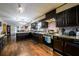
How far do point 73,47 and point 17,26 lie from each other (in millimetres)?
12685

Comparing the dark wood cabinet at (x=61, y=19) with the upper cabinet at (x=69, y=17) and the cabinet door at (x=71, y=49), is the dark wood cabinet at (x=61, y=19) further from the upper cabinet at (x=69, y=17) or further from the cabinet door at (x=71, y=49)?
the cabinet door at (x=71, y=49)

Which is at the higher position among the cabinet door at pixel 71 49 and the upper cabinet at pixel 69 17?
the upper cabinet at pixel 69 17

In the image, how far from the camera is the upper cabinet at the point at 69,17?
350cm

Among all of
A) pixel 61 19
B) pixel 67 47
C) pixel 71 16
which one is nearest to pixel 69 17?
pixel 71 16

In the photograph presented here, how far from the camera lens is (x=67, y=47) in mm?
3598

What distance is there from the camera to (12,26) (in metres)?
15.9

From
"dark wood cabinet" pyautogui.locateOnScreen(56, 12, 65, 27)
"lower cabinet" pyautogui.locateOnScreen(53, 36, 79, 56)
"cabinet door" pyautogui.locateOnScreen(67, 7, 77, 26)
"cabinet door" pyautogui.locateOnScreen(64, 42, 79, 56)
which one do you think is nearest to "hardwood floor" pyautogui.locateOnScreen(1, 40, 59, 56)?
"lower cabinet" pyautogui.locateOnScreen(53, 36, 79, 56)

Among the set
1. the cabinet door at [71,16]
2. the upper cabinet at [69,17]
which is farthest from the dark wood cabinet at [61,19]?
the cabinet door at [71,16]

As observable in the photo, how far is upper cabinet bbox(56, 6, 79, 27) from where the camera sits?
3.50m

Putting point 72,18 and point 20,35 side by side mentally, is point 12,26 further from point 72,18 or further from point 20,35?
point 72,18

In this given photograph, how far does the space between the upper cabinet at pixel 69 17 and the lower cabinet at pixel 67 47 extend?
611 millimetres

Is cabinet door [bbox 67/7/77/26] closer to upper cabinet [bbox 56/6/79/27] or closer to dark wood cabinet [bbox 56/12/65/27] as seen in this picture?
upper cabinet [bbox 56/6/79/27]

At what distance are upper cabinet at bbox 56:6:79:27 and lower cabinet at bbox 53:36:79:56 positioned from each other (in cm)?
61

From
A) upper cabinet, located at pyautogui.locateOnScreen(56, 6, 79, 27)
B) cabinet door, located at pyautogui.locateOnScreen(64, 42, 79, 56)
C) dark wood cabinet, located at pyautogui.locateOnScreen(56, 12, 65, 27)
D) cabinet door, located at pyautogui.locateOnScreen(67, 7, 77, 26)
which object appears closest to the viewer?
cabinet door, located at pyautogui.locateOnScreen(64, 42, 79, 56)
